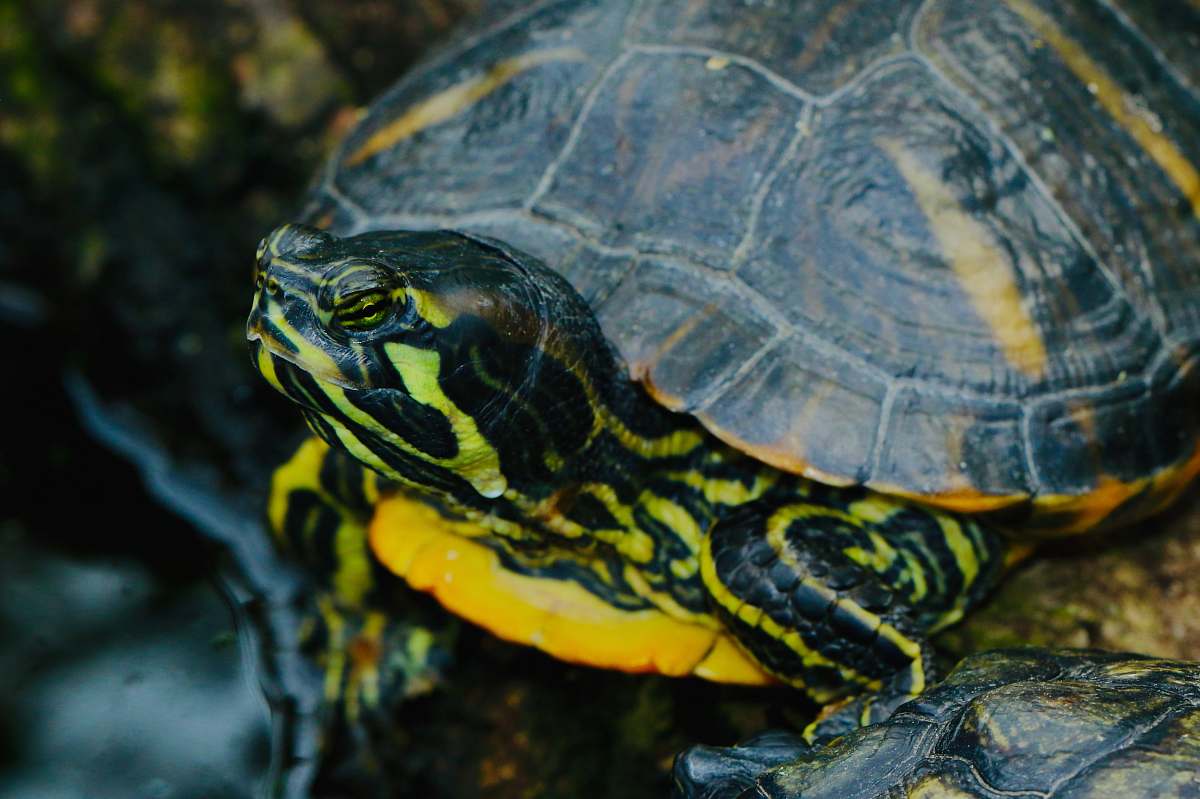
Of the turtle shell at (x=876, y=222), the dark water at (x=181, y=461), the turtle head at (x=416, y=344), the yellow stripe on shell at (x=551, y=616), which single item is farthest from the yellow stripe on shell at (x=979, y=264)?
the dark water at (x=181, y=461)

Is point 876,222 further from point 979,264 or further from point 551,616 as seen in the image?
point 551,616

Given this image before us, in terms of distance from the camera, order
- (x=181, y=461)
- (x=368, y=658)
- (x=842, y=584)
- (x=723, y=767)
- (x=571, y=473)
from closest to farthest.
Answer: (x=723, y=767) < (x=842, y=584) < (x=571, y=473) < (x=368, y=658) < (x=181, y=461)

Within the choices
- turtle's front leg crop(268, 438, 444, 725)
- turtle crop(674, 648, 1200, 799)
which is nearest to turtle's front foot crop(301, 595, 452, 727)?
turtle's front leg crop(268, 438, 444, 725)

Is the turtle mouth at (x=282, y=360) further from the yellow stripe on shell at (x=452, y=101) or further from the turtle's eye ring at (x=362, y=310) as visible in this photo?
the yellow stripe on shell at (x=452, y=101)

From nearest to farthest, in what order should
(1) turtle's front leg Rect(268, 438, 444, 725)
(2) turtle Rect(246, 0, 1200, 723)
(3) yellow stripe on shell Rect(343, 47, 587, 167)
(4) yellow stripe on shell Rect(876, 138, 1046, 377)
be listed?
(2) turtle Rect(246, 0, 1200, 723), (4) yellow stripe on shell Rect(876, 138, 1046, 377), (3) yellow stripe on shell Rect(343, 47, 587, 167), (1) turtle's front leg Rect(268, 438, 444, 725)

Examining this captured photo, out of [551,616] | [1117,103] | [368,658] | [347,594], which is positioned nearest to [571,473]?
[551,616]

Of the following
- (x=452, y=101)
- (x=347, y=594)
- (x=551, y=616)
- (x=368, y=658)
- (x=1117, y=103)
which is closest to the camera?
(x=551, y=616)

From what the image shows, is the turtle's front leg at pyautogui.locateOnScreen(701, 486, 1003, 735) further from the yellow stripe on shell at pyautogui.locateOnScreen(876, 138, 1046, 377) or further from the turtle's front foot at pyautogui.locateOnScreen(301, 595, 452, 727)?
the turtle's front foot at pyautogui.locateOnScreen(301, 595, 452, 727)

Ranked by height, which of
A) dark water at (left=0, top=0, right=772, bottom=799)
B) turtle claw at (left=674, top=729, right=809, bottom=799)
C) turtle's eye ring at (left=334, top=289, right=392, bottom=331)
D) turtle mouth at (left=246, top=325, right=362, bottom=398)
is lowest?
dark water at (left=0, top=0, right=772, bottom=799)
